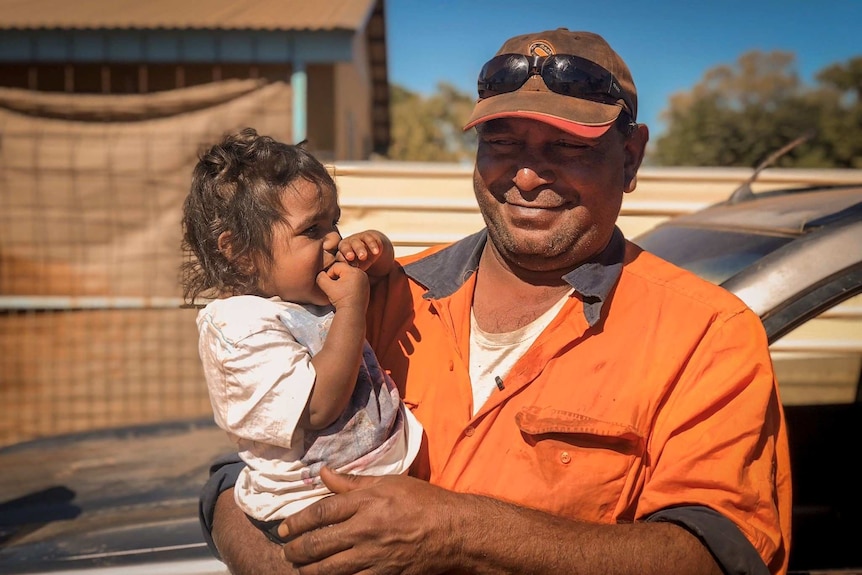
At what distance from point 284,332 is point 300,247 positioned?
22 cm

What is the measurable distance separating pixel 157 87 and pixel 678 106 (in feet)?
84.9

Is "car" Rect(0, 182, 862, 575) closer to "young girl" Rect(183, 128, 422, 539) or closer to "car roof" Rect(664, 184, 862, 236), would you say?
"car roof" Rect(664, 184, 862, 236)

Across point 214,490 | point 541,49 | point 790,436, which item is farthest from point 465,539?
point 790,436

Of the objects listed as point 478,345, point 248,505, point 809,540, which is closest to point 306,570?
point 248,505

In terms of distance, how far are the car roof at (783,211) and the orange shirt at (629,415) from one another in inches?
20.9

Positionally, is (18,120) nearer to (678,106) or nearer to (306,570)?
(306,570)

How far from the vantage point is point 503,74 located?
7.84 ft

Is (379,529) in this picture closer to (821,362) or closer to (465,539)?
(465,539)

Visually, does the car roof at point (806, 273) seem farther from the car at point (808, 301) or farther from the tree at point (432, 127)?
the tree at point (432, 127)

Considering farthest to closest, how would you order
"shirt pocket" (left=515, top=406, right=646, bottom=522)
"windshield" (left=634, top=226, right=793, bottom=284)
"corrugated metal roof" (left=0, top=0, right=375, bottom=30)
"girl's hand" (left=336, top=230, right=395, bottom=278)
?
"corrugated metal roof" (left=0, top=0, right=375, bottom=30) < "windshield" (left=634, top=226, right=793, bottom=284) < "girl's hand" (left=336, top=230, right=395, bottom=278) < "shirt pocket" (left=515, top=406, right=646, bottom=522)

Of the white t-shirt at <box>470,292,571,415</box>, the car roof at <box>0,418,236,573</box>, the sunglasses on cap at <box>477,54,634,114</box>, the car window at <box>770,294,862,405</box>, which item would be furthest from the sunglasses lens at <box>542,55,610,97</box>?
the car window at <box>770,294,862,405</box>

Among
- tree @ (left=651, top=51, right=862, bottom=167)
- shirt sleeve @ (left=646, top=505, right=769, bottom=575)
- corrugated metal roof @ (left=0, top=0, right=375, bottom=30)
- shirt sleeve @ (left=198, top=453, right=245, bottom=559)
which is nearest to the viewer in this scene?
shirt sleeve @ (left=646, top=505, right=769, bottom=575)

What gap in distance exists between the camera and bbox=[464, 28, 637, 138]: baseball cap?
2.25m

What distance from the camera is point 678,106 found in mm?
31156
